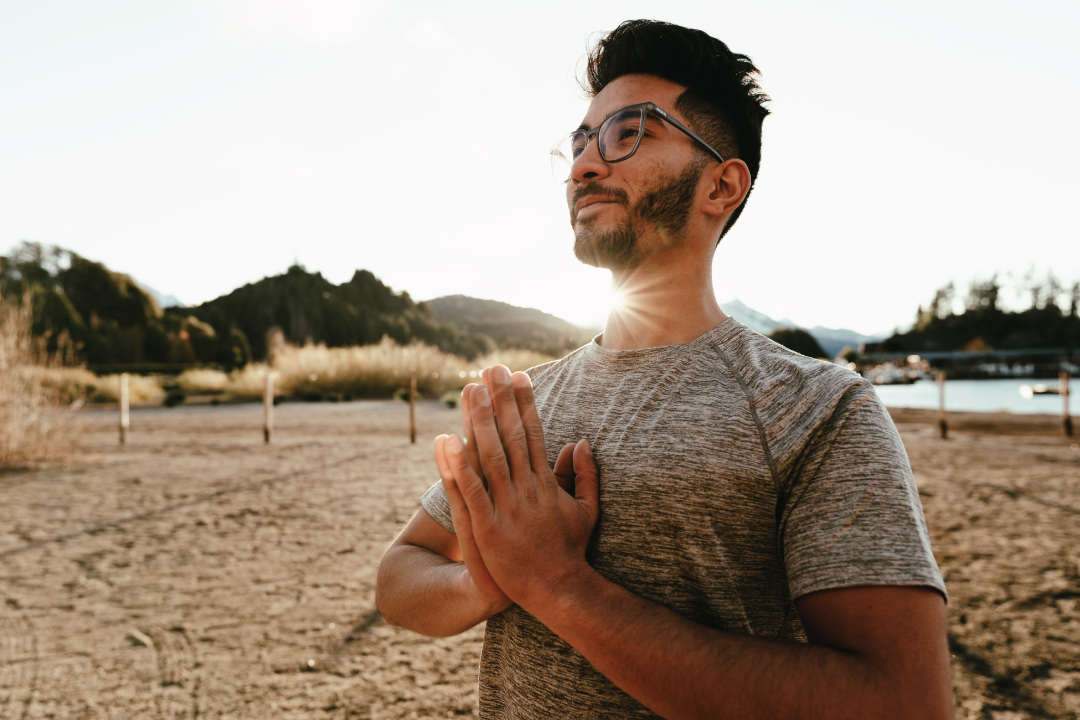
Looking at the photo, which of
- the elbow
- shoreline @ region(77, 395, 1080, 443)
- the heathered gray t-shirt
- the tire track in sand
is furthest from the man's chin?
shoreline @ region(77, 395, 1080, 443)

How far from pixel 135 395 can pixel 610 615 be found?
26439 millimetres

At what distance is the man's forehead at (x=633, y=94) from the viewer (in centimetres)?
151

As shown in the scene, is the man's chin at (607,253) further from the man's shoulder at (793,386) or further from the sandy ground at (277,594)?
the sandy ground at (277,594)

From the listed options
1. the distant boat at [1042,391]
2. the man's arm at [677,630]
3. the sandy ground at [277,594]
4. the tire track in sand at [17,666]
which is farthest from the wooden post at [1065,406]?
the tire track in sand at [17,666]

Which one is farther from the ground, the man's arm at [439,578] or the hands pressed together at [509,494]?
the hands pressed together at [509,494]

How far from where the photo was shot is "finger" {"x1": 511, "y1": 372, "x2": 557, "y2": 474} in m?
0.99

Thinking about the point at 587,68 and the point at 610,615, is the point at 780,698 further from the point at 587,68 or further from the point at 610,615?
the point at 587,68

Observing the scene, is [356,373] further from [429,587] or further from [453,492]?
[453,492]

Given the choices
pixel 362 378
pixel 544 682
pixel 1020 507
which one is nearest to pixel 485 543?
pixel 544 682

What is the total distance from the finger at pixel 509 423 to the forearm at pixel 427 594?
0.31 meters

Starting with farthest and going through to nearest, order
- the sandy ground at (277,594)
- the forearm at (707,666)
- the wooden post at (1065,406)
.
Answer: the wooden post at (1065,406), the sandy ground at (277,594), the forearm at (707,666)

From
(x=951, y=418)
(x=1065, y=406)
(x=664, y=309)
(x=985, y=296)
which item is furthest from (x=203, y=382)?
(x=985, y=296)

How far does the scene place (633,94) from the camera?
1.53 m

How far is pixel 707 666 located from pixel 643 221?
3.07 feet
